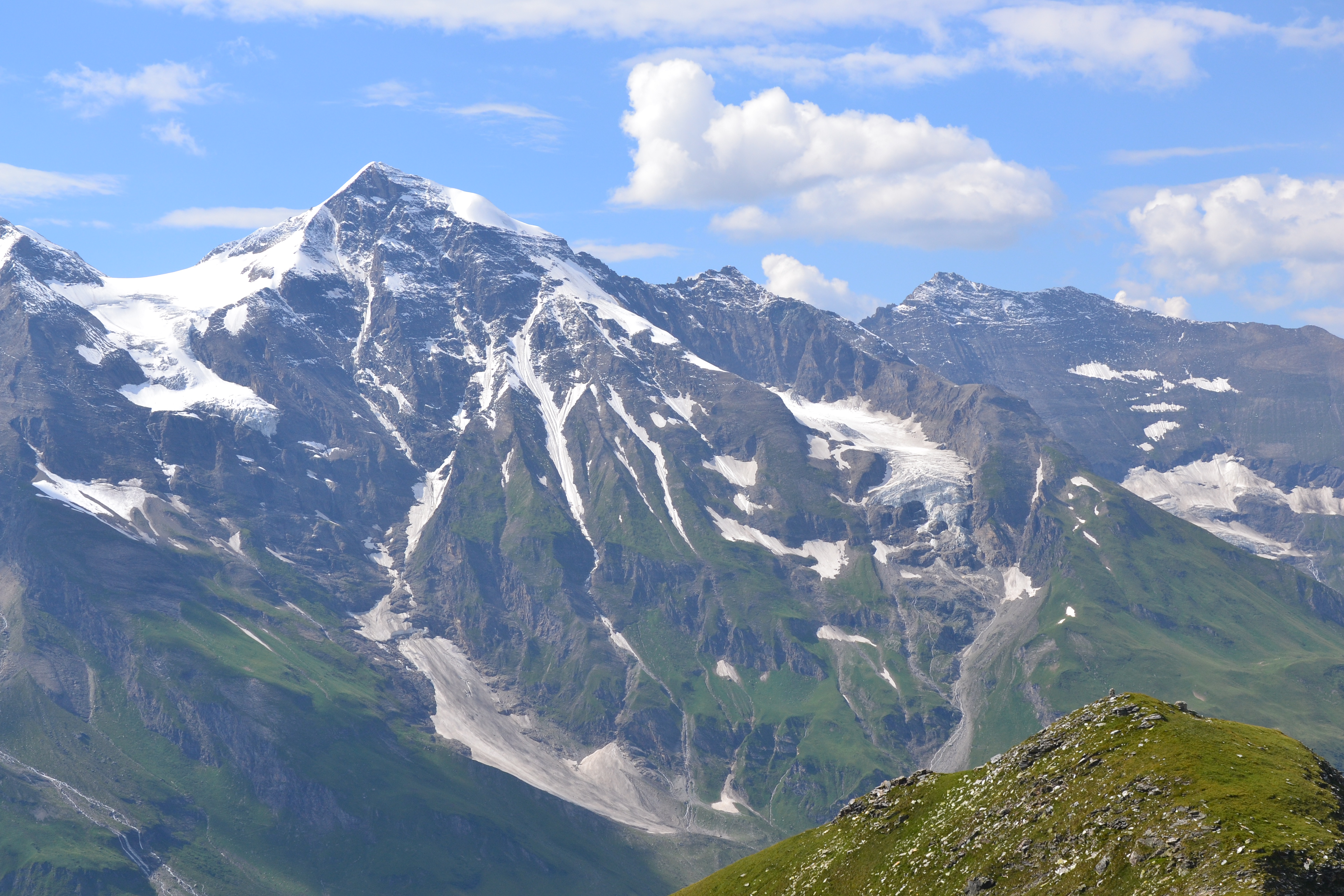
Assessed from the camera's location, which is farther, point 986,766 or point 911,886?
point 986,766

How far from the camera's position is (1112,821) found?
10225 cm

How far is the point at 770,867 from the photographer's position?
14338 centimetres

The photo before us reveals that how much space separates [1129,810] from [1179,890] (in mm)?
12783

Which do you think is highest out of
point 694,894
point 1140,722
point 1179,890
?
point 1140,722

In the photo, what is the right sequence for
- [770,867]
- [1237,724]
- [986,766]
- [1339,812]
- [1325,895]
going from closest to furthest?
[1325,895]
[1339,812]
[1237,724]
[986,766]
[770,867]

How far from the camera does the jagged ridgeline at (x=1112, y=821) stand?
89.8 meters

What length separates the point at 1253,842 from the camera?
89.6 metres

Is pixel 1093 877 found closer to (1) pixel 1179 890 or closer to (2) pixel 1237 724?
(1) pixel 1179 890

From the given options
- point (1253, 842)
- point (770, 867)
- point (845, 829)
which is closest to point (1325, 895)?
point (1253, 842)

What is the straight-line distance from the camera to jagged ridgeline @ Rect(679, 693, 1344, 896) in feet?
295

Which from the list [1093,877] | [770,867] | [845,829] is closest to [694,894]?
[770,867]

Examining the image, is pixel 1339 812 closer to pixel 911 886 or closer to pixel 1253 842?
pixel 1253 842

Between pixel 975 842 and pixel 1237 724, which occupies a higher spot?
pixel 1237 724

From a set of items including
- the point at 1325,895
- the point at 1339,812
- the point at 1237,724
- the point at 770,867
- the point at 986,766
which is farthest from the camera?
the point at 770,867
